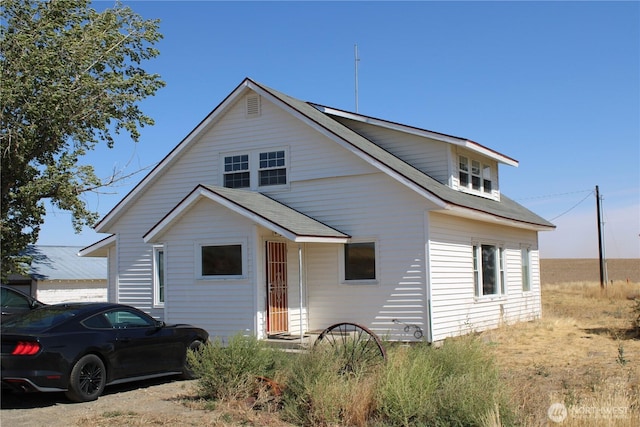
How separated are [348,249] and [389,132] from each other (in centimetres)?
395

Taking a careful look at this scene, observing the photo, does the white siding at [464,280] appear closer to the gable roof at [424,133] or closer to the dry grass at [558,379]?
the dry grass at [558,379]

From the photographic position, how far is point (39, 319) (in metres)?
9.99

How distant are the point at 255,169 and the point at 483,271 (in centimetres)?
673

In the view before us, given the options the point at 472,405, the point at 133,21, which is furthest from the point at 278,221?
the point at 133,21

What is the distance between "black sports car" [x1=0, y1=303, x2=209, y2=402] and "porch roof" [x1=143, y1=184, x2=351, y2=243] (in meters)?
3.82

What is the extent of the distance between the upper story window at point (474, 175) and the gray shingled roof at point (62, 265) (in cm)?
1816

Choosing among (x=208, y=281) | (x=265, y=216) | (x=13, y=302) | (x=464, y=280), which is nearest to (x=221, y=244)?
(x=208, y=281)

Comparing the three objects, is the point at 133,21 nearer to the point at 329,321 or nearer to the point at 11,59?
the point at 11,59

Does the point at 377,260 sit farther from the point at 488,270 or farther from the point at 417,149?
the point at 488,270

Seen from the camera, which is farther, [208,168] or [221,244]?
[208,168]

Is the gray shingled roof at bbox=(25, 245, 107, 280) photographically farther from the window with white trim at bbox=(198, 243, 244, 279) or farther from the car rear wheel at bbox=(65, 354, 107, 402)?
the car rear wheel at bbox=(65, 354, 107, 402)

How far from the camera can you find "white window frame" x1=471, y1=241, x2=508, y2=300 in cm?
1831

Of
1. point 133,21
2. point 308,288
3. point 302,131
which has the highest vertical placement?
point 133,21

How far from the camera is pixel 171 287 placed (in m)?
16.7
